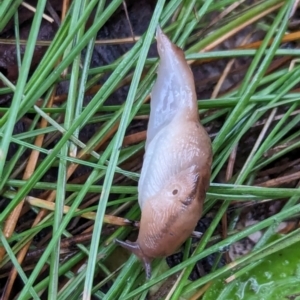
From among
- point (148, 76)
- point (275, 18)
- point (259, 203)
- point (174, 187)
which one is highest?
point (275, 18)

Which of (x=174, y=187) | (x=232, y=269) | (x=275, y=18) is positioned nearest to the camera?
(x=174, y=187)

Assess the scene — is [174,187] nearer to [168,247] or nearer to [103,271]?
[168,247]

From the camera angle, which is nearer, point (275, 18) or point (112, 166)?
point (112, 166)

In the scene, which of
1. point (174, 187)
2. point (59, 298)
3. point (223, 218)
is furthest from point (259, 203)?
point (59, 298)

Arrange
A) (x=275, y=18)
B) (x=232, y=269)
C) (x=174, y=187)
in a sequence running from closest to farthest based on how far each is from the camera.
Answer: (x=174, y=187) → (x=232, y=269) → (x=275, y=18)

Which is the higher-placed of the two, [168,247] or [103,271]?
[168,247]

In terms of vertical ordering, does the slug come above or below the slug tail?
above
